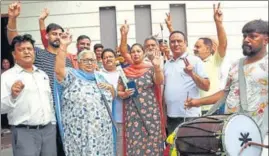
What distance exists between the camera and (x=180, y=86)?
4.73 meters

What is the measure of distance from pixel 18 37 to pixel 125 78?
1.19m

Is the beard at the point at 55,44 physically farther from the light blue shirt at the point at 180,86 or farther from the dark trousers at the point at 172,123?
the dark trousers at the point at 172,123

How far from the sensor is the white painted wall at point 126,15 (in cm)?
1090

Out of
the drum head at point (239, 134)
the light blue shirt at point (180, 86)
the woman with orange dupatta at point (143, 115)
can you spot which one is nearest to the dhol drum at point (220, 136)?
the drum head at point (239, 134)

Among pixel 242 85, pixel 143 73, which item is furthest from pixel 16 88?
pixel 242 85

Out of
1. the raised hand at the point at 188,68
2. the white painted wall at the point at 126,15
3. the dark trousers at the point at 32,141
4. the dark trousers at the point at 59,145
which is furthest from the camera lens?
the white painted wall at the point at 126,15

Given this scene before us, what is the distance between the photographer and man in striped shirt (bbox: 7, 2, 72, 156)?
175 inches

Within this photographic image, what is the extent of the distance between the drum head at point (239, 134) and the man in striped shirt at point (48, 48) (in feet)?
6.08

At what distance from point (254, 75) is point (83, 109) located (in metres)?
1.69

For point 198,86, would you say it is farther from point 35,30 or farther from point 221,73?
point 35,30

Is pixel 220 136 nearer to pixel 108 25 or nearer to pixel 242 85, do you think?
pixel 242 85

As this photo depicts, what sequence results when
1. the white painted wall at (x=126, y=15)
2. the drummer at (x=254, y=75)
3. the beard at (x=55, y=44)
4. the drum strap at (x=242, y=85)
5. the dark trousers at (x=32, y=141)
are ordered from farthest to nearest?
1. the white painted wall at (x=126, y=15)
2. the beard at (x=55, y=44)
3. the dark trousers at (x=32, y=141)
4. the drum strap at (x=242, y=85)
5. the drummer at (x=254, y=75)

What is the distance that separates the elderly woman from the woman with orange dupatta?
1.17 ft

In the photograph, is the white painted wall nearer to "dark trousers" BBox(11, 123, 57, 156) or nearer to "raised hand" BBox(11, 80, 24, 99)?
"dark trousers" BBox(11, 123, 57, 156)
